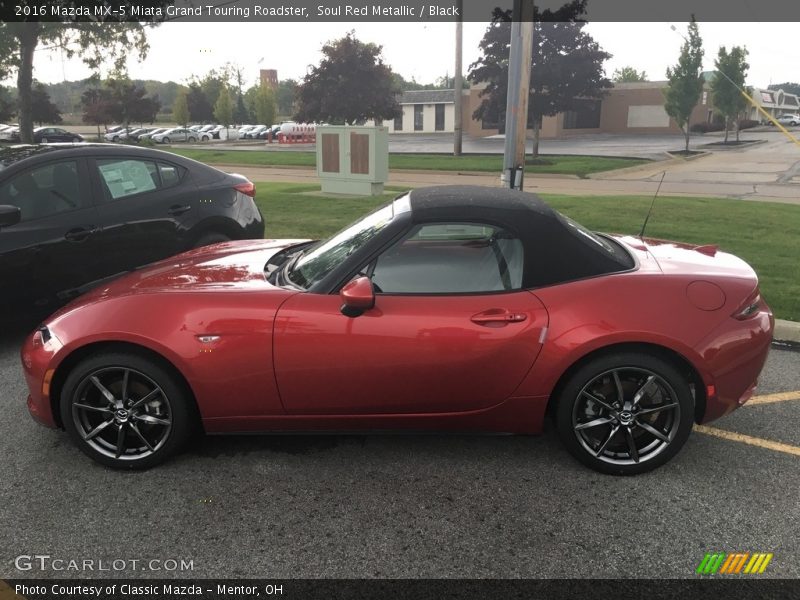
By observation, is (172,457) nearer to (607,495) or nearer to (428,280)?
(428,280)

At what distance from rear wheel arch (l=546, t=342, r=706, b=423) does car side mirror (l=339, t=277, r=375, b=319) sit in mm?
1018

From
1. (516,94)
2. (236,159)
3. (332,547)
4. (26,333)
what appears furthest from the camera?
(236,159)

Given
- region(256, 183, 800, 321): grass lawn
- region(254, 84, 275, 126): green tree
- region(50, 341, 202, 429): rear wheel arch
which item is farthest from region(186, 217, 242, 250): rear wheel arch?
region(254, 84, 275, 126): green tree

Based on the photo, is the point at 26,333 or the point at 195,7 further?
the point at 195,7

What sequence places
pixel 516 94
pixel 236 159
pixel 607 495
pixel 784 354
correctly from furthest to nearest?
pixel 236 159 < pixel 516 94 < pixel 784 354 < pixel 607 495

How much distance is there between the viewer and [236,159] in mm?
29844

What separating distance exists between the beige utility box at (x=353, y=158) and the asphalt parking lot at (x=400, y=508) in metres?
11.4

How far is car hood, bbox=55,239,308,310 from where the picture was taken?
3.41 m

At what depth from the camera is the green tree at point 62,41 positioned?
20.1 m

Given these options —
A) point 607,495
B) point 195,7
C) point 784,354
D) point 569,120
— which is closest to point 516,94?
point 784,354

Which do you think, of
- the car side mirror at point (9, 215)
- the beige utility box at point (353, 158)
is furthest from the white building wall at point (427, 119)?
the car side mirror at point (9, 215)

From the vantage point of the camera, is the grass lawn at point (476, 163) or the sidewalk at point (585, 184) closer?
the sidewalk at point (585, 184)

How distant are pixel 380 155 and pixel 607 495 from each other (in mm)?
12141

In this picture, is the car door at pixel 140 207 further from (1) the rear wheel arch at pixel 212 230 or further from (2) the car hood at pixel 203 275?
(2) the car hood at pixel 203 275
